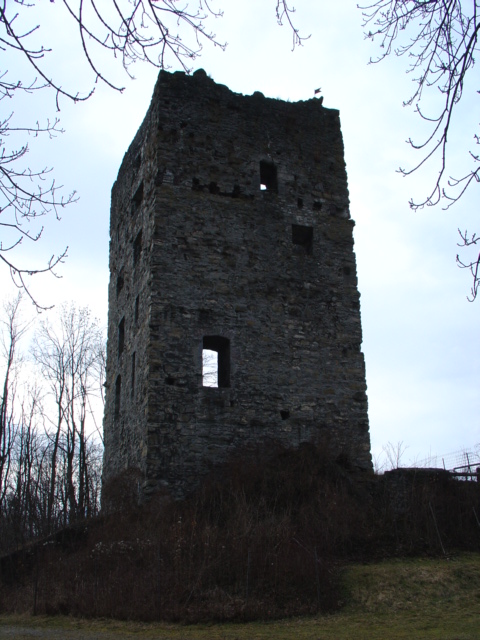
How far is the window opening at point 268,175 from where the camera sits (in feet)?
55.6

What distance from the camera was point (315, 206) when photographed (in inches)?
674

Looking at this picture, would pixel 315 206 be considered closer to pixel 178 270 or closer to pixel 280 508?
pixel 178 270

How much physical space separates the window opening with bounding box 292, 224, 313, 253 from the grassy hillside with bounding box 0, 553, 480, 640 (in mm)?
7508

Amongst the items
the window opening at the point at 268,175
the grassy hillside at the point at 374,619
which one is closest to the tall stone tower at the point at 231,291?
the window opening at the point at 268,175

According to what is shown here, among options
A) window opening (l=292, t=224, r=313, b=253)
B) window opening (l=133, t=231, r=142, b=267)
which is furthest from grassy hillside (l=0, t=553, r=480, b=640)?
window opening (l=133, t=231, r=142, b=267)

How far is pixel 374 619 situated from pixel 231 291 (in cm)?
760

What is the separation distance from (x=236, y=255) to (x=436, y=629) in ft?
29.3

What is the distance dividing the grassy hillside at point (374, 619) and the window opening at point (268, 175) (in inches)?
349

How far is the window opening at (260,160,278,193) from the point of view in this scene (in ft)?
55.6

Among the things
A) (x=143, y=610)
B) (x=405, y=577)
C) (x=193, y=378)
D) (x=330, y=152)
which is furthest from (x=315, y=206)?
(x=143, y=610)

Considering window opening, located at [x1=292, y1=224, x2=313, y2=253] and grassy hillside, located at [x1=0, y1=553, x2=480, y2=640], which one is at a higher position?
window opening, located at [x1=292, y1=224, x2=313, y2=253]

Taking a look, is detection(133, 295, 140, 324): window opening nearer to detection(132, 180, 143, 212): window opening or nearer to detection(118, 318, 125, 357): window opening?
detection(118, 318, 125, 357): window opening

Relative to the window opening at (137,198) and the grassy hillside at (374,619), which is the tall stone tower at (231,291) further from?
the grassy hillside at (374,619)

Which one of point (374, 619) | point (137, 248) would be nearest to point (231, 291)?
point (137, 248)
